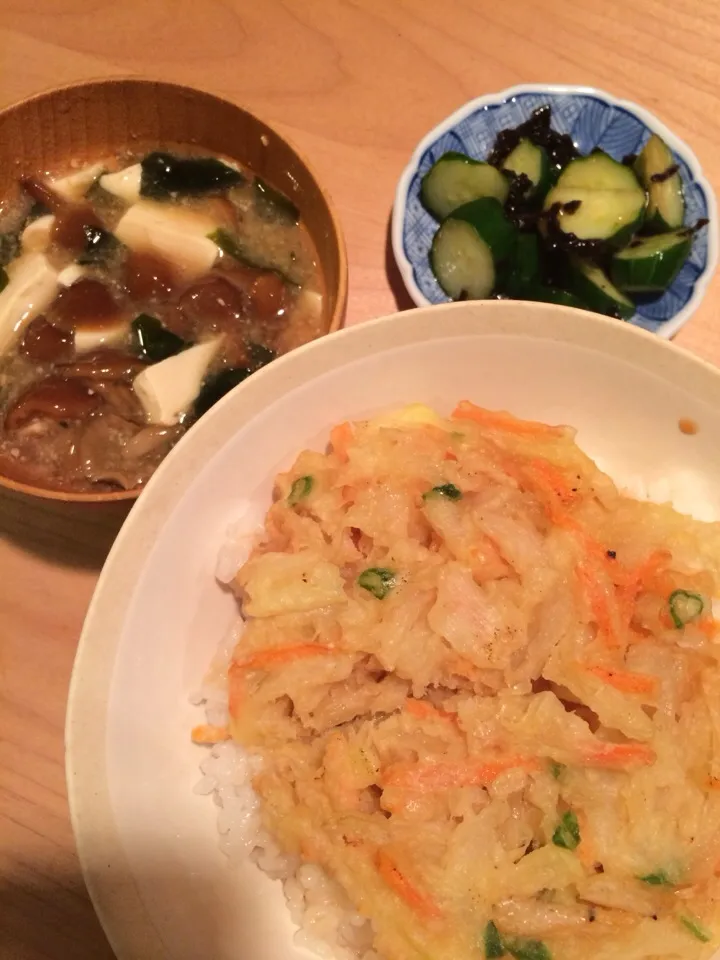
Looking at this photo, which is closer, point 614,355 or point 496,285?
point 614,355

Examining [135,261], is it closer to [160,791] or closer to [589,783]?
[160,791]

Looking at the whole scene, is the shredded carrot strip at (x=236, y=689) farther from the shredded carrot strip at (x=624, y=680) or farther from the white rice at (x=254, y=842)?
the shredded carrot strip at (x=624, y=680)

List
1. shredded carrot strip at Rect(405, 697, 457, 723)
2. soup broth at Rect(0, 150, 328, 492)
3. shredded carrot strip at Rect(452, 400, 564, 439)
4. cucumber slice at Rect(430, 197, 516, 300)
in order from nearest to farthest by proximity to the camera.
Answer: shredded carrot strip at Rect(405, 697, 457, 723)
shredded carrot strip at Rect(452, 400, 564, 439)
soup broth at Rect(0, 150, 328, 492)
cucumber slice at Rect(430, 197, 516, 300)

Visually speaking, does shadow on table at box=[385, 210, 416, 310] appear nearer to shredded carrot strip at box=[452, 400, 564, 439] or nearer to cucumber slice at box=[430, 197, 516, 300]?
cucumber slice at box=[430, 197, 516, 300]

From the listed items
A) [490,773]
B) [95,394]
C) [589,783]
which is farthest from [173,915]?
[95,394]

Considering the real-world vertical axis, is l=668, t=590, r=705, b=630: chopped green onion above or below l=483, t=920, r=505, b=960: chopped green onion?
above

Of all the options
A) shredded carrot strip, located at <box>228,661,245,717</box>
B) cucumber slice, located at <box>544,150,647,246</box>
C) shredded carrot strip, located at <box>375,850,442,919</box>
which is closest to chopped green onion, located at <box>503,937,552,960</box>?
shredded carrot strip, located at <box>375,850,442,919</box>

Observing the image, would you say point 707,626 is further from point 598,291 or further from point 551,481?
point 598,291
